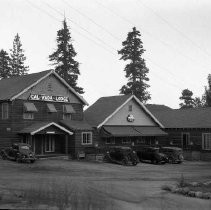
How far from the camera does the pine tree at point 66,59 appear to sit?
7119 cm

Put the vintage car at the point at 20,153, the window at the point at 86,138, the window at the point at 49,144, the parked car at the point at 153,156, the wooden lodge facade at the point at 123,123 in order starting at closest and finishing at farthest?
the vintage car at the point at 20,153 → the parked car at the point at 153,156 → the window at the point at 49,144 → the window at the point at 86,138 → the wooden lodge facade at the point at 123,123

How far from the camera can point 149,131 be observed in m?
53.3

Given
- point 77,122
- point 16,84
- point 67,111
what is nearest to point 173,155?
point 77,122

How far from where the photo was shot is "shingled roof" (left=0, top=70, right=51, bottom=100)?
43969 mm

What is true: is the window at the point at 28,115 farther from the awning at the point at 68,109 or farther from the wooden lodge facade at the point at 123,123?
the wooden lodge facade at the point at 123,123

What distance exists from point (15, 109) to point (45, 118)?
3974 mm

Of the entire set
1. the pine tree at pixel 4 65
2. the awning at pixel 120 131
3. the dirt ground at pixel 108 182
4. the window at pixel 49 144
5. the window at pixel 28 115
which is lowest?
the dirt ground at pixel 108 182

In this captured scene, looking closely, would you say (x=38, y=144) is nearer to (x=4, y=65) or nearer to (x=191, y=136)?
(x=191, y=136)

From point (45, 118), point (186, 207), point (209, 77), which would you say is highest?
point (209, 77)

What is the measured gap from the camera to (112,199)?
20.7 metres

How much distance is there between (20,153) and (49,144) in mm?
8148

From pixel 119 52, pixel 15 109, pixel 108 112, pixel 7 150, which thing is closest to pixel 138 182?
pixel 7 150

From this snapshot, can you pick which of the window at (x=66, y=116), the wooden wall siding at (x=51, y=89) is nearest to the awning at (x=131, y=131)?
the window at (x=66, y=116)

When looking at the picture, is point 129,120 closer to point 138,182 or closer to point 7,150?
point 7,150
